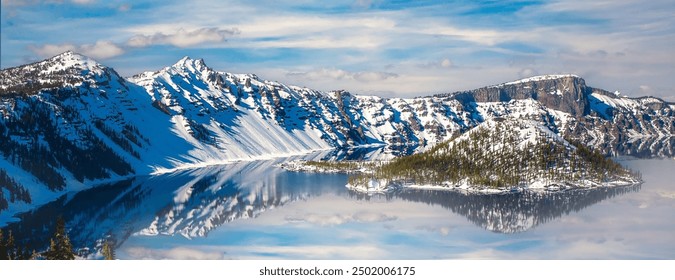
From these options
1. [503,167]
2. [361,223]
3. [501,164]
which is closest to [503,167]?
[503,167]

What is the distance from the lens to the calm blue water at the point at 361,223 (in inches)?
2830

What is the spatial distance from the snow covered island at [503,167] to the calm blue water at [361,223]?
8.23 meters

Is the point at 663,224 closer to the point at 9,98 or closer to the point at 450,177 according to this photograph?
the point at 450,177

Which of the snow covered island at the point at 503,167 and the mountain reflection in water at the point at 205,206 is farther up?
the snow covered island at the point at 503,167

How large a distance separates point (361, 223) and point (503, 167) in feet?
267

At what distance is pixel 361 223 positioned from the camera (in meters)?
91.4

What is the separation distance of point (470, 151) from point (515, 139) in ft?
45.8

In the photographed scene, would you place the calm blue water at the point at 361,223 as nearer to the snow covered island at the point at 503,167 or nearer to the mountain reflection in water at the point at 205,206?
the mountain reflection in water at the point at 205,206

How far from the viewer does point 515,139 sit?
17638cm

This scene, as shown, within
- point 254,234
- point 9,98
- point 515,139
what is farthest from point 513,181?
point 9,98

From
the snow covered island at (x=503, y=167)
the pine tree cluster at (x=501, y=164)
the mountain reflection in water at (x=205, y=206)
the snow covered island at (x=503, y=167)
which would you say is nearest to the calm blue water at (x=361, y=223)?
the mountain reflection in water at (x=205, y=206)

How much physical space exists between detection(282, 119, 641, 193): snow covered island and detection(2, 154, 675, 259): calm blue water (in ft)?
27.0

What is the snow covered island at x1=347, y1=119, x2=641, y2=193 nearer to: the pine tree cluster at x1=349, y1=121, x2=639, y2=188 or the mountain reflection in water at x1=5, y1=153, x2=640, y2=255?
the pine tree cluster at x1=349, y1=121, x2=639, y2=188

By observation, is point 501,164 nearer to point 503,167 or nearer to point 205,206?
point 503,167
